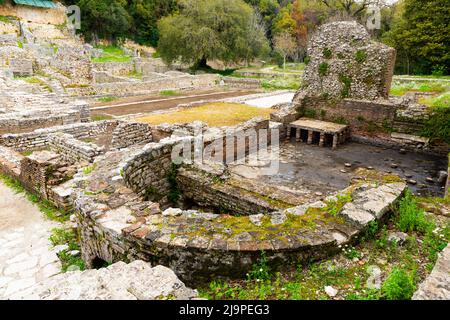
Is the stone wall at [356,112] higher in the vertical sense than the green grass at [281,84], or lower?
lower

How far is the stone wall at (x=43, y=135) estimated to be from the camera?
35.1 feet

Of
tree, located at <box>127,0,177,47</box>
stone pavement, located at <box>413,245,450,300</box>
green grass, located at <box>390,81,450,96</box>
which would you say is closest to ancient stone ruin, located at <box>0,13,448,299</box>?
stone pavement, located at <box>413,245,450,300</box>

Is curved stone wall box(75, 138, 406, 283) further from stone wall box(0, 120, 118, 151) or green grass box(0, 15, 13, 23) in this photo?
green grass box(0, 15, 13, 23)

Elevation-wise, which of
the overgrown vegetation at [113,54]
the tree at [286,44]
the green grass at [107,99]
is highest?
the tree at [286,44]

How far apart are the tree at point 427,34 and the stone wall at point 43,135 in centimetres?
2488

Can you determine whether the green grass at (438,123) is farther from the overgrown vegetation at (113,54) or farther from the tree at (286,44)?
the tree at (286,44)

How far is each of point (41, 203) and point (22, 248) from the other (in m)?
1.82

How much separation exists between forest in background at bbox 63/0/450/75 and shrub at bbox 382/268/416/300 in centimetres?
2722

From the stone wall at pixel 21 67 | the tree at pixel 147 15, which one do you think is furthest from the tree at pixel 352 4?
the stone wall at pixel 21 67

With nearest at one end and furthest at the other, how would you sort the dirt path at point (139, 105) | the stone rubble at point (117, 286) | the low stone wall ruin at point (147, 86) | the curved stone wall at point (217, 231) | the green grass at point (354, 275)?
the stone rubble at point (117, 286)
the green grass at point (354, 275)
the curved stone wall at point (217, 231)
the dirt path at point (139, 105)
the low stone wall ruin at point (147, 86)

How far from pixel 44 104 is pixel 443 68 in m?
27.7

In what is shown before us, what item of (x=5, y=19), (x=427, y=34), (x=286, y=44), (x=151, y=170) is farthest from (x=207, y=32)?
(x=151, y=170)

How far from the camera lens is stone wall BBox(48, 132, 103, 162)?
8969 mm
